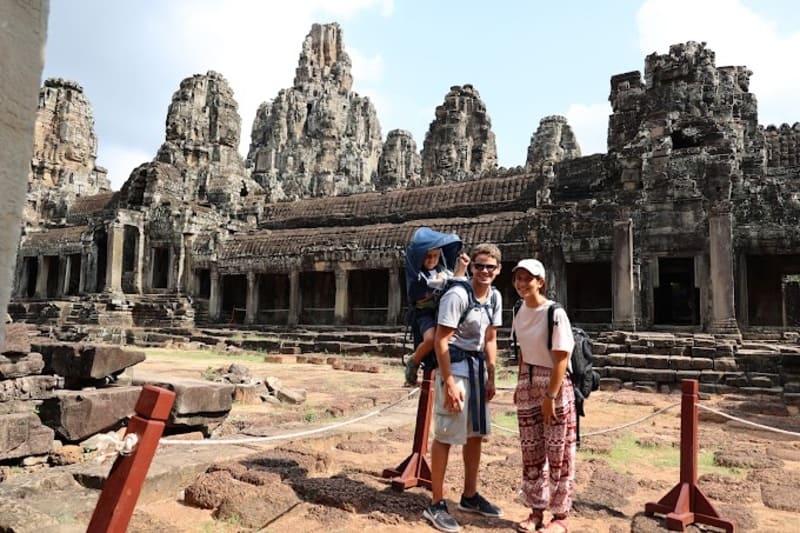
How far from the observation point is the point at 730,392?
10.8 m

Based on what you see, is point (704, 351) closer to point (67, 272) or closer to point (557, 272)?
point (557, 272)

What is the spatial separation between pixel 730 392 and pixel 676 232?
6.02 m

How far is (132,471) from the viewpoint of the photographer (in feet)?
7.13

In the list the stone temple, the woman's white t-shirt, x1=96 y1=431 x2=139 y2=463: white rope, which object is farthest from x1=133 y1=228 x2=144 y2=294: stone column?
x1=96 y1=431 x2=139 y2=463: white rope

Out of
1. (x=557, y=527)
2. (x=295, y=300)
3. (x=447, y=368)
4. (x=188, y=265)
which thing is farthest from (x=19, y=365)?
(x=188, y=265)

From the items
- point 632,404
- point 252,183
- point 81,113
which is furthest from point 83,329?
point 81,113

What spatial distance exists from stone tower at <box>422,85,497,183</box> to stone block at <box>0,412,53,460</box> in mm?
31678

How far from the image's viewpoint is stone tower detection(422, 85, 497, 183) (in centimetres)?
3631

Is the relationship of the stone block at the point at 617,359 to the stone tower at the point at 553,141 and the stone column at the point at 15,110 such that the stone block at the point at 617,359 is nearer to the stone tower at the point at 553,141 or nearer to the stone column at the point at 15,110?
the stone column at the point at 15,110

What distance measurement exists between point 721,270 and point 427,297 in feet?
44.0

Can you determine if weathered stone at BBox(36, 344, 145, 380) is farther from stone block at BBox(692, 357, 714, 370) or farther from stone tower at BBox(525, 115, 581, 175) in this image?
stone tower at BBox(525, 115, 581, 175)

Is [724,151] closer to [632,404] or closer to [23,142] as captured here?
[632,404]

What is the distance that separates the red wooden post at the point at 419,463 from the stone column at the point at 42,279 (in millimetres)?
34805

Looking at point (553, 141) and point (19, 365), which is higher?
point (553, 141)
